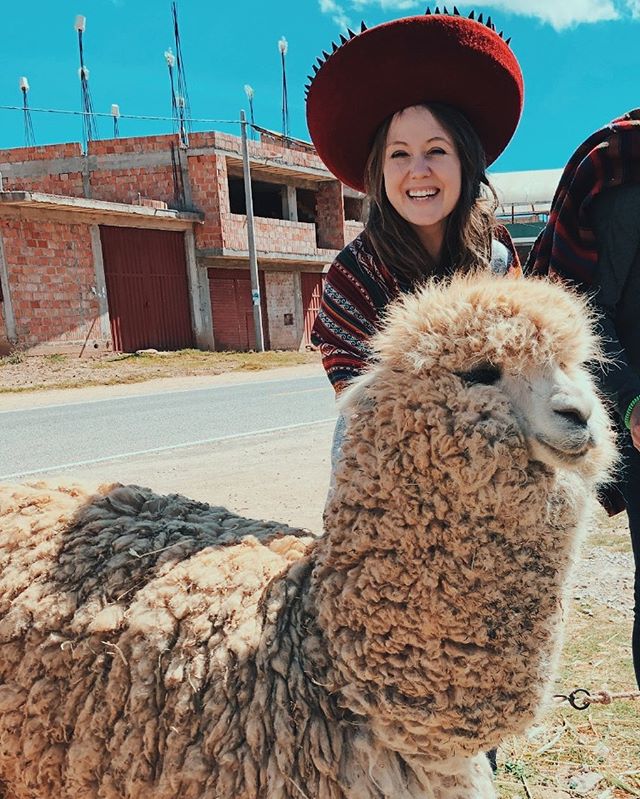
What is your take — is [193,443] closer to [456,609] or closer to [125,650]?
[125,650]

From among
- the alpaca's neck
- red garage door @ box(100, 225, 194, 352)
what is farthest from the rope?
red garage door @ box(100, 225, 194, 352)

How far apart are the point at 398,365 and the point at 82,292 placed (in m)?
19.6

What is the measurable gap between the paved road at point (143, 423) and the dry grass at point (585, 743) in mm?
3117

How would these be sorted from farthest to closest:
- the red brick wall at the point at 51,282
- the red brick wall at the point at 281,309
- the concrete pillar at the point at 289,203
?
1. the concrete pillar at the point at 289,203
2. the red brick wall at the point at 281,309
3. the red brick wall at the point at 51,282

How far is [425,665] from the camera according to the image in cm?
138

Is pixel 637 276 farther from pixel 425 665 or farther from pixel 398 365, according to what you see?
pixel 425 665

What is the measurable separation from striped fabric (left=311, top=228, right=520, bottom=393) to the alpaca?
40 centimetres

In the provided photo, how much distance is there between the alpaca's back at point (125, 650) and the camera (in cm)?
148

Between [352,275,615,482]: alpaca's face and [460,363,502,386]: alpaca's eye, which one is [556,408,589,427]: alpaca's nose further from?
[460,363,502,386]: alpaca's eye

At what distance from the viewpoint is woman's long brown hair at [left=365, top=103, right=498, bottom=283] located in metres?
1.99

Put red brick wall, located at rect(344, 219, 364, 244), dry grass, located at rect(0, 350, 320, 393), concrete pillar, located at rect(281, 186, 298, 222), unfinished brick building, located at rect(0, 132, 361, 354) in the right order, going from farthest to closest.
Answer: red brick wall, located at rect(344, 219, 364, 244) → concrete pillar, located at rect(281, 186, 298, 222) → unfinished brick building, located at rect(0, 132, 361, 354) → dry grass, located at rect(0, 350, 320, 393)

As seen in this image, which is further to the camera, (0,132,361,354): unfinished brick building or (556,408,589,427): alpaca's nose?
(0,132,361,354): unfinished brick building

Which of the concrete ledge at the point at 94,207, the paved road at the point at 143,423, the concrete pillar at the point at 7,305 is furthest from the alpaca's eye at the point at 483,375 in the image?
the concrete pillar at the point at 7,305

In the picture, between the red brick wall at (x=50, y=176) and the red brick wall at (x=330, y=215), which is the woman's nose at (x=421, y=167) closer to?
the red brick wall at (x=50, y=176)
